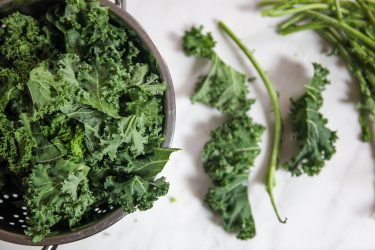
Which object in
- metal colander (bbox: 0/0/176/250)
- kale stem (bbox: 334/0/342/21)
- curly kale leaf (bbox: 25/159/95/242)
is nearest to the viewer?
curly kale leaf (bbox: 25/159/95/242)

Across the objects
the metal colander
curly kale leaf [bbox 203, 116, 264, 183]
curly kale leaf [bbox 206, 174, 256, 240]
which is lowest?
curly kale leaf [bbox 206, 174, 256, 240]

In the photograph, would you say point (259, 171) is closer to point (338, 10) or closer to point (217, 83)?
point (217, 83)

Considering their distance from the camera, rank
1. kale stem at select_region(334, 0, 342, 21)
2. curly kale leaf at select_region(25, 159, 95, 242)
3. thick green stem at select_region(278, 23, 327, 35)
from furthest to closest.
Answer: thick green stem at select_region(278, 23, 327, 35), kale stem at select_region(334, 0, 342, 21), curly kale leaf at select_region(25, 159, 95, 242)

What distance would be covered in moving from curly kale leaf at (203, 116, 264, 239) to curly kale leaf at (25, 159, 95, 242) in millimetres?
686

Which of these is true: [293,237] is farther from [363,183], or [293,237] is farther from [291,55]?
[291,55]

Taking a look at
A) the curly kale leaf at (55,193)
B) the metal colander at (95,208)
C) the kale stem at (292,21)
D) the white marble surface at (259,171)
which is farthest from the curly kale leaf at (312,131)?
the curly kale leaf at (55,193)

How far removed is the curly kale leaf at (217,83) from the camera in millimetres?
2174

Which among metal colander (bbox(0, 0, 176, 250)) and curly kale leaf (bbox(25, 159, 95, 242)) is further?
metal colander (bbox(0, 0, 176, 250))

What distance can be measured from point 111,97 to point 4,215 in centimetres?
62

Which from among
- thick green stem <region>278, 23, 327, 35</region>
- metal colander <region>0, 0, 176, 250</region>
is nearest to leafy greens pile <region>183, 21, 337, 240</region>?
thick green stem <region>278, 23, 327, 35</region>

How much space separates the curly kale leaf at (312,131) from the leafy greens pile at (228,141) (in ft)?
0.57

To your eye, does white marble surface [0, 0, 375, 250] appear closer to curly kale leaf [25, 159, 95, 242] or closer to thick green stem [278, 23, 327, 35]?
thick green stem [278, 23, 327, 35]

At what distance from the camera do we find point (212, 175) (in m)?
2.18

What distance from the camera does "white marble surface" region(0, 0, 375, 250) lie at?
2.22m
